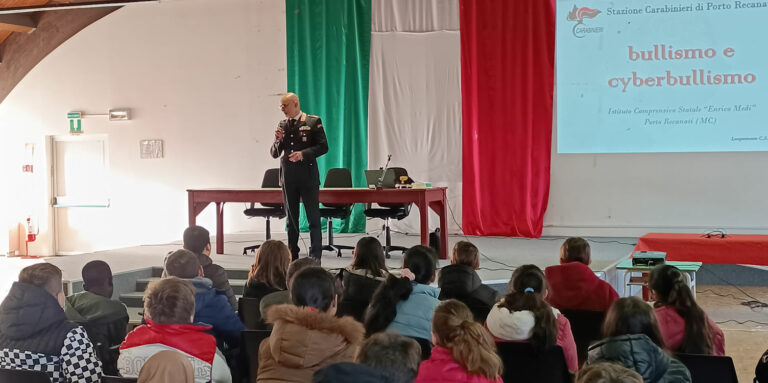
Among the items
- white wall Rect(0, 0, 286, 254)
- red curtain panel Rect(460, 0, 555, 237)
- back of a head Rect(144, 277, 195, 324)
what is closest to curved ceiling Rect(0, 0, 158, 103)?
white wall Rect(0, 0, 286, 254)

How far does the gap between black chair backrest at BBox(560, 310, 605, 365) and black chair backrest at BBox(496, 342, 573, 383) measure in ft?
2.59

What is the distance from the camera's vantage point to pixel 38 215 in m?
11.4

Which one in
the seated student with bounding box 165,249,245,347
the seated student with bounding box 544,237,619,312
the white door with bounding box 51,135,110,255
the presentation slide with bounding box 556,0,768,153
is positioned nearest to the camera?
the seated student with bounding box 165,249,245,347

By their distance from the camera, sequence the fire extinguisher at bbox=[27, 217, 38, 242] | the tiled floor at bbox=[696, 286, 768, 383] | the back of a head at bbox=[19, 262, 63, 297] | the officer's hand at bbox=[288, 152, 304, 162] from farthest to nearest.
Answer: the fire extinguisher at bbox=[27, 217, 38, 242], the officer's hand at bbox=[288, 152, 304, 162], the tiled floor at bbox=[696, 286, 768, 383], the back of a head at bbox=[19, 262, 63, 297]

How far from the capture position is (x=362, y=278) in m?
3.69

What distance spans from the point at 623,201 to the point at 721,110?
1390 mm

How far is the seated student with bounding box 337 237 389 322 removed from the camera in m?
3.65

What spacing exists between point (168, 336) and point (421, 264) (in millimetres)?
1271

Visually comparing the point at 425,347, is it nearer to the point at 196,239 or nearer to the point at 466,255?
the point at 466,255

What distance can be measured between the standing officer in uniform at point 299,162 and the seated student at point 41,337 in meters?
3.21

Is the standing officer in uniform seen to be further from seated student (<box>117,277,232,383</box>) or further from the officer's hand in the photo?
seated student (<box>117,277,232,383</box>)

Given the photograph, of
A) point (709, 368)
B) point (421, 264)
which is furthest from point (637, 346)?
point (421, 264)

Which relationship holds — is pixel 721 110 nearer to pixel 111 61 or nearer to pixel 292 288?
pixel 292 288

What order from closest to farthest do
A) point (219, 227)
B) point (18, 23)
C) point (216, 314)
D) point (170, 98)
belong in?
1. point (216, 314)
2. point (219, 227)
3. point (170, 98)
4. point (18, 23)
